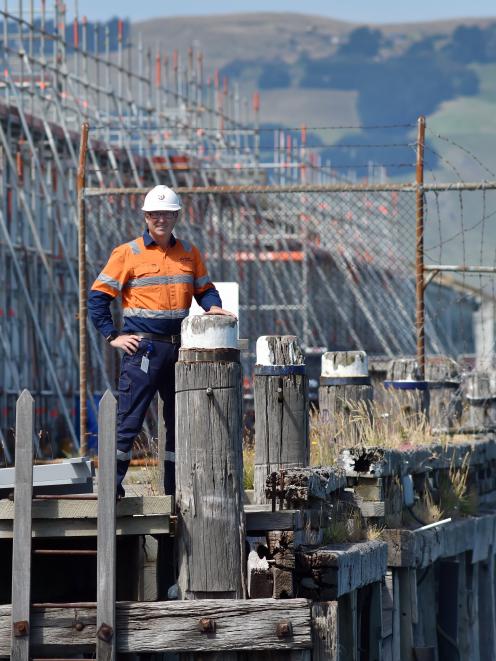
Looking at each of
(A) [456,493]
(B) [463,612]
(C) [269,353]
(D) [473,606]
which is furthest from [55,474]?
(D) [473,606]

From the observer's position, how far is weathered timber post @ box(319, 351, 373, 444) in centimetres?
1609

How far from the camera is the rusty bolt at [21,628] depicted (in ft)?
33.0

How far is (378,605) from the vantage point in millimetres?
13180

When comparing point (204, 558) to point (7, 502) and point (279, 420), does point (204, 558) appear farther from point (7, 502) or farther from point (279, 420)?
point (279, 420)

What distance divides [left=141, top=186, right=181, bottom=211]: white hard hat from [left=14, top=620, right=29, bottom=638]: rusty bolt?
9.31ft

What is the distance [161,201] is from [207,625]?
2.88 metres

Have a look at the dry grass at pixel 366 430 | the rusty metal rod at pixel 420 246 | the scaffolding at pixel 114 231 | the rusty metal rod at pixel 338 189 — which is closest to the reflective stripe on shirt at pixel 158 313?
the dry grass at pixel 366 430

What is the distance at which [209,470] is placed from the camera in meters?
10.3

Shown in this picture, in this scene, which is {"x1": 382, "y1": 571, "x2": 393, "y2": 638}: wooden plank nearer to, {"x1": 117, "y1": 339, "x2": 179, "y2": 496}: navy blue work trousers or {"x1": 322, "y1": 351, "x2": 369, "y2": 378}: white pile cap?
{"x1": 117, "y1": 339, "x2": 179, "y2": 496}: navy blue work trousers

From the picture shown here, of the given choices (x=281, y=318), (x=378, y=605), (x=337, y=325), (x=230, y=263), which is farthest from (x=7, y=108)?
(x=378, y=605)

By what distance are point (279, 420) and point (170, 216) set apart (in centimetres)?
162

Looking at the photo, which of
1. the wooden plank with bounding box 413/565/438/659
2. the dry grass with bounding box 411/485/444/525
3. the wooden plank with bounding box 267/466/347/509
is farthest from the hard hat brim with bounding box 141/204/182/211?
the wooden plank with bounding box 413/565/438/659

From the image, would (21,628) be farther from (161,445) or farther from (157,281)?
(157,281)

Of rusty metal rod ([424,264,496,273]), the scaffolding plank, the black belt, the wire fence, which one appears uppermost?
the wire fence
